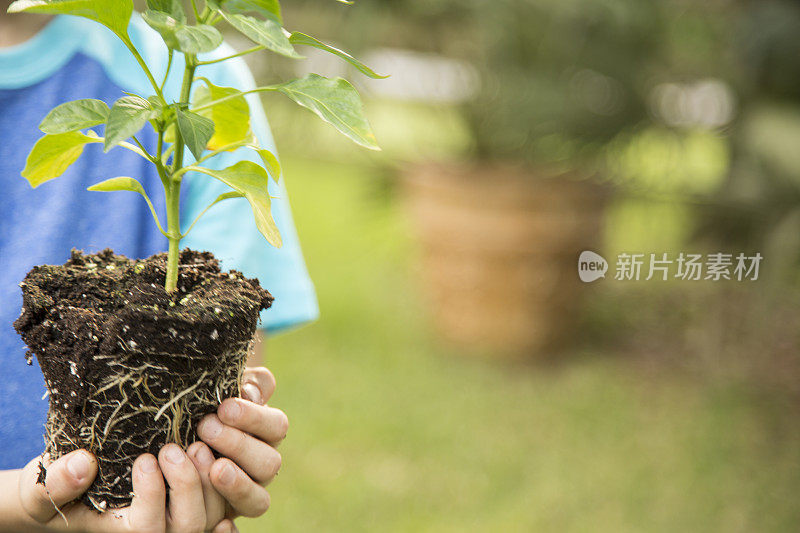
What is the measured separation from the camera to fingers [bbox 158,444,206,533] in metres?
0.52

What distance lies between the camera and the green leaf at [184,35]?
44 cm

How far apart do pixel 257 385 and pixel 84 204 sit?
271mm

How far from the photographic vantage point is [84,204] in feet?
2.46

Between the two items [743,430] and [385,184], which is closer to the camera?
[743,430]

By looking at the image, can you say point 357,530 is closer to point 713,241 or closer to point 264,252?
point 264,252

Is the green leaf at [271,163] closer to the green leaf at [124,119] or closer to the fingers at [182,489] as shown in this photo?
the green leaf at [124,119]

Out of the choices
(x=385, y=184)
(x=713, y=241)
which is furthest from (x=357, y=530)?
(x=713, y=241)

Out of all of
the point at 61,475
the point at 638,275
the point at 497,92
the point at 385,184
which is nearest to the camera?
the point at 61,475

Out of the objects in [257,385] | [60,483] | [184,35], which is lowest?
[60,483]

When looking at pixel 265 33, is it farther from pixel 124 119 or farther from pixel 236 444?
pixel 236 444

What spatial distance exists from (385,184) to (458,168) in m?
0.30

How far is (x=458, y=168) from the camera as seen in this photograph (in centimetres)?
227

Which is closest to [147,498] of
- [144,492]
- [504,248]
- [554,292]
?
[144,492]

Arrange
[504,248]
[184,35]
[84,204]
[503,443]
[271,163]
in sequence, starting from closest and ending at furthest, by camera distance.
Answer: [184,35]
[271,163]
[84,204]
[503,443]
[504,248]
